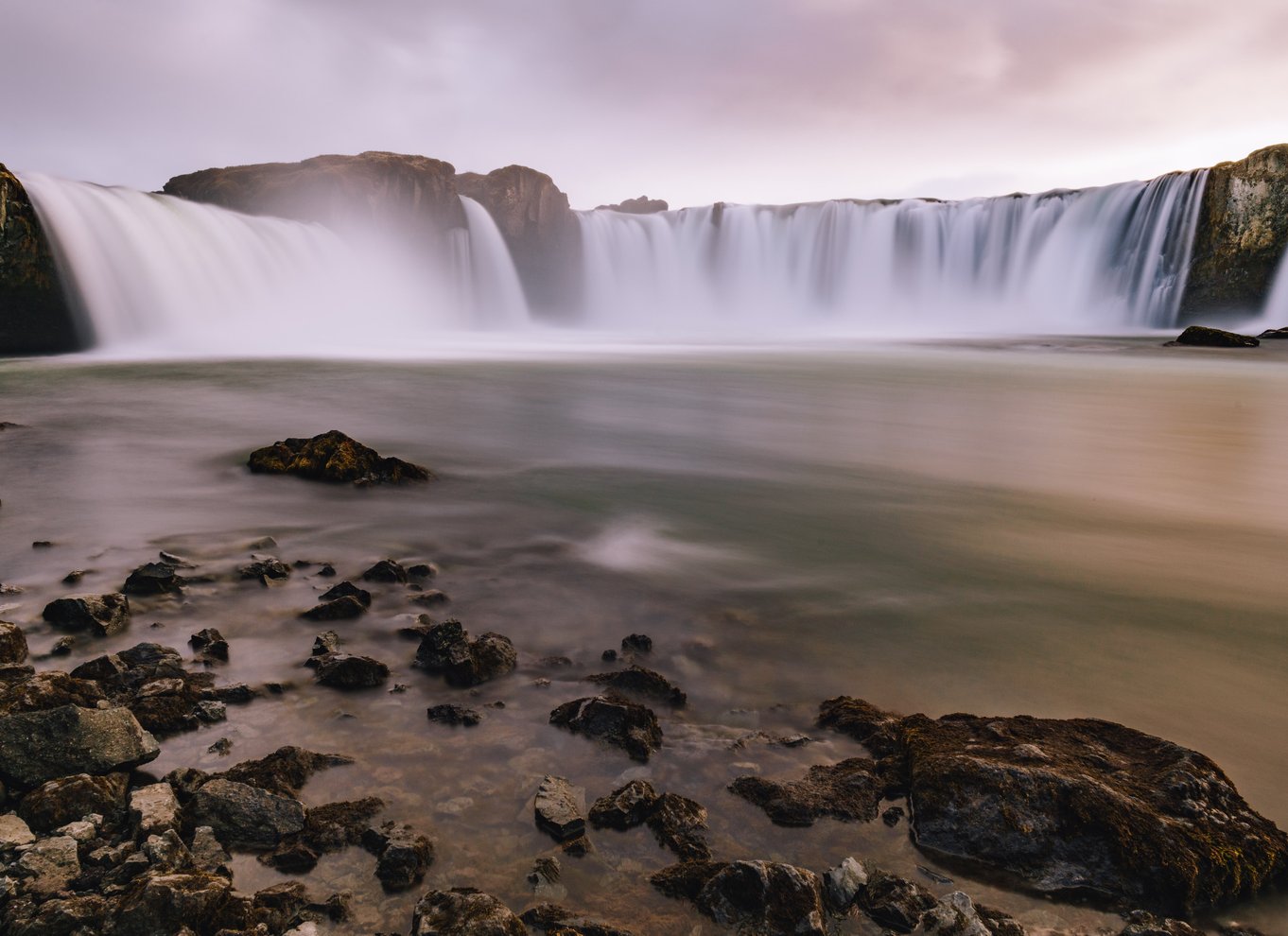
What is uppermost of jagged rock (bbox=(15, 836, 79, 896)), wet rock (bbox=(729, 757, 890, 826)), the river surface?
jagged rock (bbox=(15, 836, 79, 896))

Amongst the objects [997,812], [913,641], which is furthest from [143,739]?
[913,641]

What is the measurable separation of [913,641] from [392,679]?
228cm

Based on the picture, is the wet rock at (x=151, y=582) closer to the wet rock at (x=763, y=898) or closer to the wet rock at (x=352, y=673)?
the wet rock at (x=352, y=673)

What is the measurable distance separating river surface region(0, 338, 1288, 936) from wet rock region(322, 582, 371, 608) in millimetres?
151

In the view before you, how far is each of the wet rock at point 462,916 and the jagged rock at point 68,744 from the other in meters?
1.00

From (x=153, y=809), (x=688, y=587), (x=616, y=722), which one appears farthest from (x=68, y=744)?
(x=688, y=587)

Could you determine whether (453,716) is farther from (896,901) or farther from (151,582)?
(151,582)

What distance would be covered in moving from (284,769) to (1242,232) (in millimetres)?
47797

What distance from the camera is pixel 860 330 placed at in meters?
43.4

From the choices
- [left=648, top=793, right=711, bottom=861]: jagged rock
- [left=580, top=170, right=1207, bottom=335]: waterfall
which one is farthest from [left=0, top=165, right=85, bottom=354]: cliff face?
[left=580, top=170, right=1207, bottom=335]: waterfall

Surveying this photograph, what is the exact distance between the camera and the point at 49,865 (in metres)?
1.72

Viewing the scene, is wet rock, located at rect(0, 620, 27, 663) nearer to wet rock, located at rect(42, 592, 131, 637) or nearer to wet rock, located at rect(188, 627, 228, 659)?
wet rock, located at rect(42, 592, 131, 637)

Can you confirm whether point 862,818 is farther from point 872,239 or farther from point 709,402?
point 872,239

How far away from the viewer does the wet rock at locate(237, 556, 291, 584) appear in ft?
12.9
